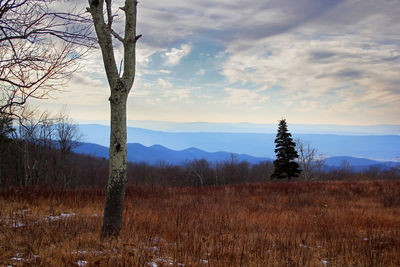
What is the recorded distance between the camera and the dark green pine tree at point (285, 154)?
33.1 metres

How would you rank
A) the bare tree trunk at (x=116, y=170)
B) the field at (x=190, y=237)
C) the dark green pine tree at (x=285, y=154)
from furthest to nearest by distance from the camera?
the dark green pine tree at (x=285, y=154), the bare tree trunk at (x=116, y=170), the field at (x=190, y=237)

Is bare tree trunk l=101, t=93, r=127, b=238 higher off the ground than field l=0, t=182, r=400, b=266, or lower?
higher

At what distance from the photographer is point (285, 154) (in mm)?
33750

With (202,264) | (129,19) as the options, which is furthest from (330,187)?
(129,19)

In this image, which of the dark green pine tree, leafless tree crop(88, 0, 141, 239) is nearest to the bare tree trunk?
leafless tree crop(88, 0, 141, 239)

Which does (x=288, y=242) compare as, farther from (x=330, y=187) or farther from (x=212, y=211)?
(x=330, y=187)

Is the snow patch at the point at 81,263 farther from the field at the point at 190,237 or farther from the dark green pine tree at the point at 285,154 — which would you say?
the dark green pine tree at the point at 285,154

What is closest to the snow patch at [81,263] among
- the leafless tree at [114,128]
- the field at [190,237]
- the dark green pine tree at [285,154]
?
the field at [190,237]

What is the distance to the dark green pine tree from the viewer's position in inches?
1302

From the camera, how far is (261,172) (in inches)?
3693

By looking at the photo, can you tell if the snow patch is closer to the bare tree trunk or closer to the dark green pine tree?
the bare tree trunk

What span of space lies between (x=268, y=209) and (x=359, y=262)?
5447 mm

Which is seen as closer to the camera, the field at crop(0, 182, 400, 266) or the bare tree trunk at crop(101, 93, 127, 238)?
the field at crop(0, 182, 400, 266)

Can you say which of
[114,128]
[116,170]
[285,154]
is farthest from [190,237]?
[285,154]
